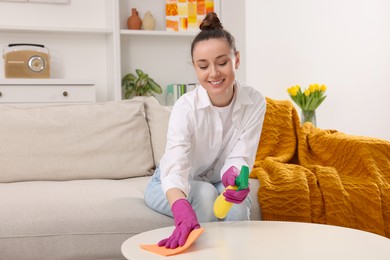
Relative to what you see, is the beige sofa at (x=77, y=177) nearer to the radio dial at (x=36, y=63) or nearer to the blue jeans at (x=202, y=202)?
the blue jeans at (x=202, y=202)

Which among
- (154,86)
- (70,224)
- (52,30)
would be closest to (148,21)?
(154,86)

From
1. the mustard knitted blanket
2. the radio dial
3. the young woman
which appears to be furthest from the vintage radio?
the young woman

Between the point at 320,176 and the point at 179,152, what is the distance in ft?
2.21

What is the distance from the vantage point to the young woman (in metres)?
1.64

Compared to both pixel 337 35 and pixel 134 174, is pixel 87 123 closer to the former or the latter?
pixel 134 174

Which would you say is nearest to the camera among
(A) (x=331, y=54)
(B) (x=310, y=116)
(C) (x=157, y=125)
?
(C) (x=157, y=125)

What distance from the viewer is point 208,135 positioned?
1809 mm

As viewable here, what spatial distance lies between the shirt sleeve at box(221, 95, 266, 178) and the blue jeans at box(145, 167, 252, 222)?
0.08m

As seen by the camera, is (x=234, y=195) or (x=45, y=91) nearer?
(x=234, y=195)

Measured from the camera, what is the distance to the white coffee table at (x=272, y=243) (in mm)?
1226

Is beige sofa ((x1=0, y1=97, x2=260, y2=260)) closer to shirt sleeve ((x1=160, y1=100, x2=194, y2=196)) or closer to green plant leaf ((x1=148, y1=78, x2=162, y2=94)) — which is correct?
shirt sleeve ((x1=160, y1=100, x2=194, y2=196))

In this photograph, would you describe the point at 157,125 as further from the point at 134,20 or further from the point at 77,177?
the point at 134,20

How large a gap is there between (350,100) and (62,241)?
11.2ft

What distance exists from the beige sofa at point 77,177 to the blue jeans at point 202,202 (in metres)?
0.04
